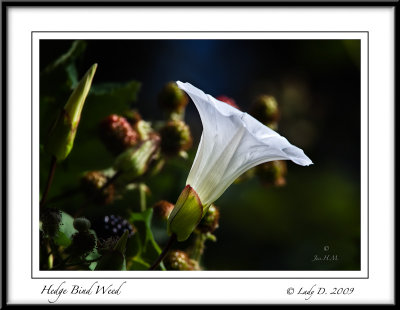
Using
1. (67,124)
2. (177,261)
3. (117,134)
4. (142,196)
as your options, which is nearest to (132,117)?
(117,134)

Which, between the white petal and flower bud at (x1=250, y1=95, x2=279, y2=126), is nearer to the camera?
the white petal

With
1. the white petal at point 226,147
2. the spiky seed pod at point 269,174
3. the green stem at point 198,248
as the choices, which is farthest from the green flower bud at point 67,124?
the spiky seed pod at point 269,174

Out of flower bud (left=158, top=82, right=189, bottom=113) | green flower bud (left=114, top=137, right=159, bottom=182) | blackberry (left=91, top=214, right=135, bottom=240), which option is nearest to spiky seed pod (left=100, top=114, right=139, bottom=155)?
green flower bud (left=114, top=137, right=159, bottom=182)

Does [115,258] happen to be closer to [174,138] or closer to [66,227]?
[66,227]

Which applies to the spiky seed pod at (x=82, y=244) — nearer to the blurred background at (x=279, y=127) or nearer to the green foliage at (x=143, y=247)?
the green foliage at (x=143, y=247)

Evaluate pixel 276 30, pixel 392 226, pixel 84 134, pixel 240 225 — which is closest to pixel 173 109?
pixel 84 134

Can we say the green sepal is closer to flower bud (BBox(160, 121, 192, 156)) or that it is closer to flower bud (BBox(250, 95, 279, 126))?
flower bud (BBox(160, 121, 192, 156))
